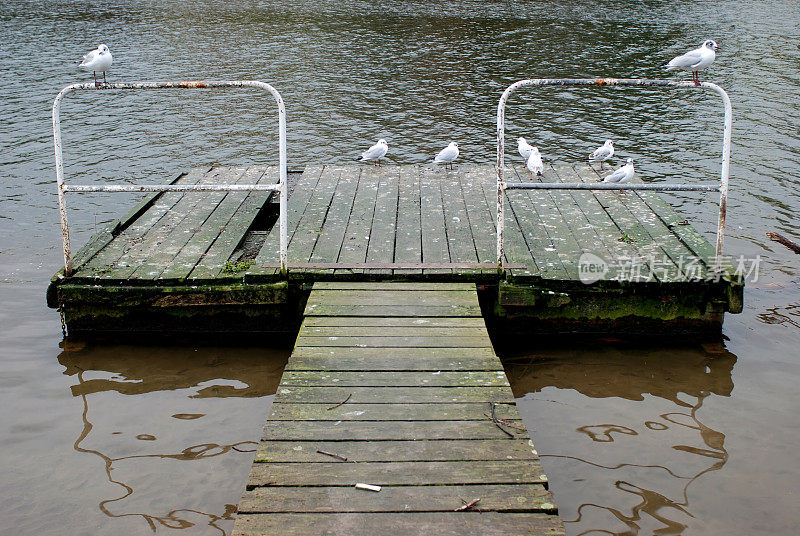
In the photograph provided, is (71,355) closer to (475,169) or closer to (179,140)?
(475,169)

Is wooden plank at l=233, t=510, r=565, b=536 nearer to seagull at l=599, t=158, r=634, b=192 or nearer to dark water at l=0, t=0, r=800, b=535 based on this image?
dark water at l=0, t=0, r=800, b=535

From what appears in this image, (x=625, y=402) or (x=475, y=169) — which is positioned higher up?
(x=475, y=169)

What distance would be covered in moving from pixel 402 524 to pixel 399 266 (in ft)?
11.0

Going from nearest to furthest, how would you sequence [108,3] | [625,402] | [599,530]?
1. [599,530]
2. [625,402]
3. [108,3]

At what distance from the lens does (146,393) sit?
632cm

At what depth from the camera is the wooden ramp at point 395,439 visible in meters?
3.73

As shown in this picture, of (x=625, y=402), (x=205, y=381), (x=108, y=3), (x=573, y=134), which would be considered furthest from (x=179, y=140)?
(x=108, y=3)

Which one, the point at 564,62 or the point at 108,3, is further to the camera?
the point at 108,3

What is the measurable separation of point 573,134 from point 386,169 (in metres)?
6.21

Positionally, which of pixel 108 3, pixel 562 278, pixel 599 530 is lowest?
Answer: pixel 599 530

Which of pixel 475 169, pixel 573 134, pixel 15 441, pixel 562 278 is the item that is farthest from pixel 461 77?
pixel 15 441

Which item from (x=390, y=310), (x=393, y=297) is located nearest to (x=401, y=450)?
(x=390, y=310)

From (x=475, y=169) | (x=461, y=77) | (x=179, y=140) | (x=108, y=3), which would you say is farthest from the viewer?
(x=108, y=3)

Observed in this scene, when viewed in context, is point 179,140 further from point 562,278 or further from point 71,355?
point 562,278
